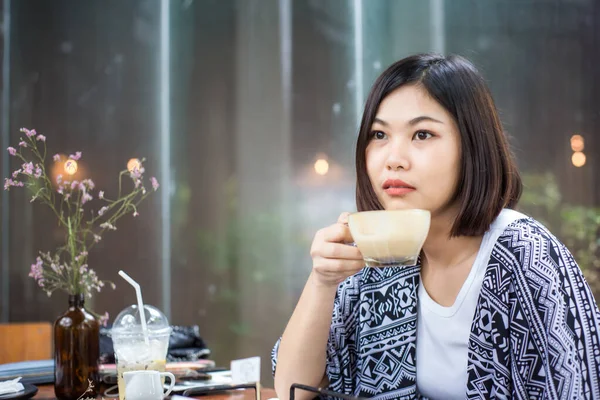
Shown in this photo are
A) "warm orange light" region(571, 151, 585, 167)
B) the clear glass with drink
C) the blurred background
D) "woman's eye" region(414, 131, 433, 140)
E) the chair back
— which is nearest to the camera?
"woman's eye" region(414, 131, 433, 140)

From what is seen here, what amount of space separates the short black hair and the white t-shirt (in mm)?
43

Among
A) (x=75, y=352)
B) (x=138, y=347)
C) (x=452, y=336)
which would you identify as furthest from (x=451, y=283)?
(x=75, y=352)

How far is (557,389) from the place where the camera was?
49.4 inches

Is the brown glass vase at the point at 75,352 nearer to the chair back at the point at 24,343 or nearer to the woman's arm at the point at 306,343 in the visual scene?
the woman's arm at the point at 306,343

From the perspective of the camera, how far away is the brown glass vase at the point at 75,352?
5.45 ft

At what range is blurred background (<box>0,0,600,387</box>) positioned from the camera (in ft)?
11.9

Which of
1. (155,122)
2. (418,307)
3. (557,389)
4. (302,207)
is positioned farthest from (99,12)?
(557,389)

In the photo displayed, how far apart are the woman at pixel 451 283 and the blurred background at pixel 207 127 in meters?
2.19

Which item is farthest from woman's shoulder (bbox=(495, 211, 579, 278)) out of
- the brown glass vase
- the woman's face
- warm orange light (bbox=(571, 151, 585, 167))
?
warm orange light (bbox=(571, 151, 585, 167))

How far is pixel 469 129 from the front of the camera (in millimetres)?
1356

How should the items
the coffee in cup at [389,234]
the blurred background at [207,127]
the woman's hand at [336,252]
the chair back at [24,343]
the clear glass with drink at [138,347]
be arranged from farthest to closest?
1. the blurred background at [207,127]
2. the chair back at [24,343]
3. the clear glass with drink at [138,347]
4. the woman's hand at [336,252]
5. the coffee in cup at [389,234]

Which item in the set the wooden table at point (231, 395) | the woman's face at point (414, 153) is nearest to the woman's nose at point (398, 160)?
the woman's face at point (414, 153)

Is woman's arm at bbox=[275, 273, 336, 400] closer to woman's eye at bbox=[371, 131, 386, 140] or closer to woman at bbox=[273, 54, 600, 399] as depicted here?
woman at bbox=[273, 54, 600, 399]

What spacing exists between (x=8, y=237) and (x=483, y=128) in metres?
2.97
